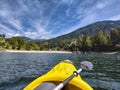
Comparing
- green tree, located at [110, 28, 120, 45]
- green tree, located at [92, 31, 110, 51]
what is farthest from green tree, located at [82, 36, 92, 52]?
green tree, located at [110, 28, 120, 45]

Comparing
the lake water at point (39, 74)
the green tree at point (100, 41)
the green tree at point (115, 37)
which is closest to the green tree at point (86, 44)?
the green tree at point (100, 41)

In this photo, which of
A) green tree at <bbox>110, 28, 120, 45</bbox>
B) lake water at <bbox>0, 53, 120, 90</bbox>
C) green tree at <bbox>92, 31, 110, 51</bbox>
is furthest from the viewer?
green tree at <bbox>92, 31, 110, 51</bbox>

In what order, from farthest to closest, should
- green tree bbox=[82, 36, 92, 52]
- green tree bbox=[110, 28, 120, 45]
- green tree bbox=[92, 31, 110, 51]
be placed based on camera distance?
green tree bbox=[82, 36, 92, 52], green tree bbox=[92, 31, 110, 51], green tree bbox=[110, 28, 120, 45]

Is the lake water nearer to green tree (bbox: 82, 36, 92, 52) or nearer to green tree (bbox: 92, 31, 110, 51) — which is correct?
green tree (bbox: 92, 31, 110, 51)

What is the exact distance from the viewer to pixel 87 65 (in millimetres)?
5445

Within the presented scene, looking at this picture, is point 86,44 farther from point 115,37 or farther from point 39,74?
point 39,74

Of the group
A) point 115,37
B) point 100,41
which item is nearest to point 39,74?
point 100,41

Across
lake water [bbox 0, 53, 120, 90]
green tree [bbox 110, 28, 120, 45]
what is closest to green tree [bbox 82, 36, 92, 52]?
green tree [bbox 110, 28, 120, 45]

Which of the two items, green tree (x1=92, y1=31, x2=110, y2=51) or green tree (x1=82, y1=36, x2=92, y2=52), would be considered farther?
green tree (x1=82, y1=36, x2=92, y2=52)

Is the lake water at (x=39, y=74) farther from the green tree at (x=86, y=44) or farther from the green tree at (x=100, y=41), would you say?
the green tree at (x=86, y=44)

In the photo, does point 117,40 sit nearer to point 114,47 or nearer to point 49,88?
point 114,47

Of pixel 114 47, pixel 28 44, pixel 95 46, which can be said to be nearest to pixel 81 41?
pixel 95 46

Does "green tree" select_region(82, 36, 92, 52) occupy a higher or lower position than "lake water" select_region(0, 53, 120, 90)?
higher

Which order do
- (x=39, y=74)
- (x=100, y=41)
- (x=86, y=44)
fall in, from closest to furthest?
(x=39, y=74) → (x=100, y=41) → (x=86, y=44)
